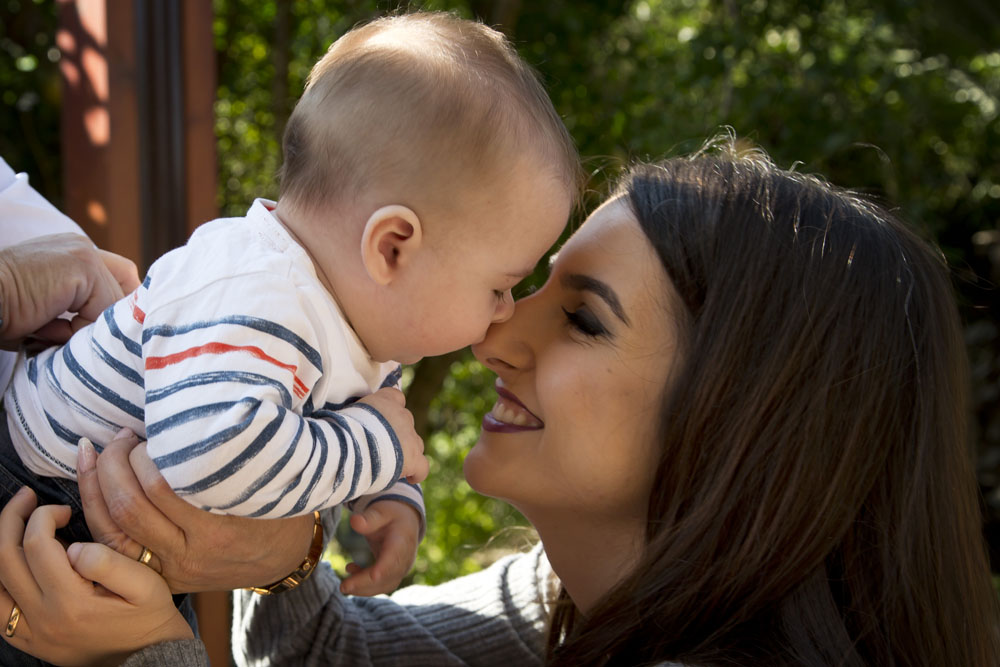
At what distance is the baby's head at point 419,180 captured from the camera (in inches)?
54.0

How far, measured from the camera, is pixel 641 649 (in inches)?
63.4

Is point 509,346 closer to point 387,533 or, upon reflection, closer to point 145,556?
point 387,533

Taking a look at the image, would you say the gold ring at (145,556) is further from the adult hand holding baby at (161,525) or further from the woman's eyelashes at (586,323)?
the woman's eyelashes at (586,323)

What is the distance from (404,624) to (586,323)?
866 mm

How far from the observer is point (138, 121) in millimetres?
2594

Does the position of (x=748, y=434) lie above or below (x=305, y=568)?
above

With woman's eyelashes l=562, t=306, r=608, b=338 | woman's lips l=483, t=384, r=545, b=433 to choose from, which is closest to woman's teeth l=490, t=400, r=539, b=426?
woman's lips l=483, t=384, r=545, b=433

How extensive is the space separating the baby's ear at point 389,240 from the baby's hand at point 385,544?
1.52 ft

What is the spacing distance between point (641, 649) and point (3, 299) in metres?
1.13

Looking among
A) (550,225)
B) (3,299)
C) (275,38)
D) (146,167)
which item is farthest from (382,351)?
(275,38)

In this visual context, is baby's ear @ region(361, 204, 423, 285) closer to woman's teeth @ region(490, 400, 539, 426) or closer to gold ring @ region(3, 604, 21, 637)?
woman's teeth @ region(490, 400, 539, 426)

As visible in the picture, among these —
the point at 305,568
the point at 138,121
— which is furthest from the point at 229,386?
the point at 138,121

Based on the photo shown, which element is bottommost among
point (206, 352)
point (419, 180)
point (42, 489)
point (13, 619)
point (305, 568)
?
point (305, 568)

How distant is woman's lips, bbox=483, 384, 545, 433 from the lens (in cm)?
174
